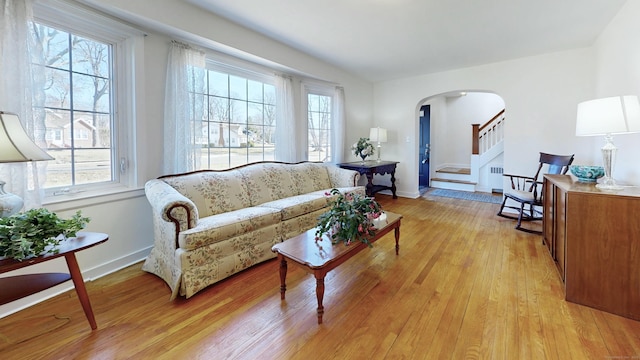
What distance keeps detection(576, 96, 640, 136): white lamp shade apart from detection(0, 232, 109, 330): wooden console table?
3.30 metres

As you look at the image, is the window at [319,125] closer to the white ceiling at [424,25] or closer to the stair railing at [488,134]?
the white ceiling at [424,25]

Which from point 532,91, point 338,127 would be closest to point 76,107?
point 338,127

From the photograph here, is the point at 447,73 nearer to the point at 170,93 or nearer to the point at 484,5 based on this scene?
the point at 484,5

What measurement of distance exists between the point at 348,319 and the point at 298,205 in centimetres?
142

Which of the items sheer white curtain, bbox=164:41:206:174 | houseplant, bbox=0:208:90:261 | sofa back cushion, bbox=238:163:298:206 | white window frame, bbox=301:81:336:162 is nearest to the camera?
houseplant, bbox=0:208:90:261

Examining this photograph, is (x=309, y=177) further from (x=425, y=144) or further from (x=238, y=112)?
(x=425, y=144)

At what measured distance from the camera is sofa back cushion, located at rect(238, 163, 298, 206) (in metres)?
3.13

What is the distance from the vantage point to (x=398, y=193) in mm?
5754

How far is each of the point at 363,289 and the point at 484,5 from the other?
287 cm

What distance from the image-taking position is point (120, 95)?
2475mm

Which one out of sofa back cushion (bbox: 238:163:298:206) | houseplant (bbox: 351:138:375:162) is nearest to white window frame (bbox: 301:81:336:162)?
sofa back cushion (bbox: 238:163:298:206)

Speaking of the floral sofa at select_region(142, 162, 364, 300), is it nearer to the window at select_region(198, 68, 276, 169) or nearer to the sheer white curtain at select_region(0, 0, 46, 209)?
the window at select_region(198, 68, 276, 169)

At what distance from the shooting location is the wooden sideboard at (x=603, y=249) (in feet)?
5.52

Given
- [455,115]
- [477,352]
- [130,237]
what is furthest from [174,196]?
[455,115]
